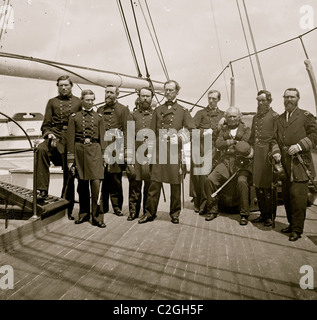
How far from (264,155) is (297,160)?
779 millimetres

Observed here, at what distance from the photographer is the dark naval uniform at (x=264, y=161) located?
530 cm

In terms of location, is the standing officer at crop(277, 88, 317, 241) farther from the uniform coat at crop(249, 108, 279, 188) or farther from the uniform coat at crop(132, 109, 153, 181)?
the uniform coat at crop(132, 109, 153, 181)

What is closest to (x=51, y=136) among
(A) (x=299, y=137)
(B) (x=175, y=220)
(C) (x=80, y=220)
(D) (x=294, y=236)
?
(C) (x=80, y=220)

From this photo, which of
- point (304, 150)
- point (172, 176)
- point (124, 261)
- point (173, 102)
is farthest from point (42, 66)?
point (304, 150)

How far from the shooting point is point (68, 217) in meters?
5.67

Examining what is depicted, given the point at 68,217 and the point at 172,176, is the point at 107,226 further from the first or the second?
the point at 172,176

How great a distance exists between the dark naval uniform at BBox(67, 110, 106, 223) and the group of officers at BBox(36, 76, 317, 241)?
1 centimetres

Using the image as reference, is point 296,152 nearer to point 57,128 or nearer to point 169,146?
point 169,146

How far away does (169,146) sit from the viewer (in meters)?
5.52

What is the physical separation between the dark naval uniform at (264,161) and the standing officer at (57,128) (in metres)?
2.73

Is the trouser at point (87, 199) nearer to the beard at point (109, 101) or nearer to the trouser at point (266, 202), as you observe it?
the beard at point (109, 101)

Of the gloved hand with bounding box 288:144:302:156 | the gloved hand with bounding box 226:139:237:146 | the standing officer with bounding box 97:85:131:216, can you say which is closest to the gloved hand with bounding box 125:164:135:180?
the standing officer with bounding box 97:85:131:216

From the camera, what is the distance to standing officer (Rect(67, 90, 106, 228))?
5215 millimetres

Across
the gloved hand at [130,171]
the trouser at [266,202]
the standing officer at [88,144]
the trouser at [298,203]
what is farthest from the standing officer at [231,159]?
the standing officer at [88,144]
